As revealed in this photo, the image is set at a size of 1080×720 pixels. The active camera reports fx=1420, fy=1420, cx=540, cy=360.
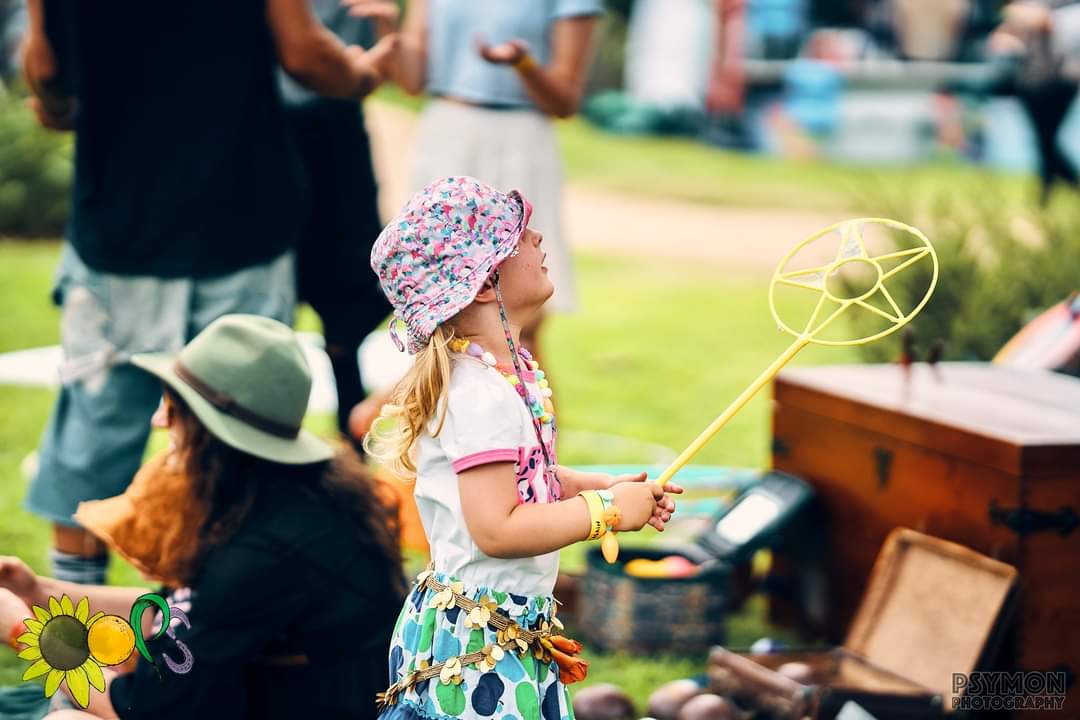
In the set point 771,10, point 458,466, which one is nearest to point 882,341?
point 458,466

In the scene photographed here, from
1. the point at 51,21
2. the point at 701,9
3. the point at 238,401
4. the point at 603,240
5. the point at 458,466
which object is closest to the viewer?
the point at 458,466

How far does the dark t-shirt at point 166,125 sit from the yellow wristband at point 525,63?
1.00 m

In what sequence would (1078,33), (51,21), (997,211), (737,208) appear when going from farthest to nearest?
→ (737,208) → (1078,33) → (997,211) → (51,21)

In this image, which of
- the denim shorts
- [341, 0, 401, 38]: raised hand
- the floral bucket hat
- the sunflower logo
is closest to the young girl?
the floral bucket hat

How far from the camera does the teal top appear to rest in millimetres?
4215

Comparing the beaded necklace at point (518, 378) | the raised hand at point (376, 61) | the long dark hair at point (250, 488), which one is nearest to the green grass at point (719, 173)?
the raised hand at point (376, 61)

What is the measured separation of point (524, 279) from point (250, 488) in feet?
2.68

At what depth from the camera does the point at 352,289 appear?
3777 millimetres

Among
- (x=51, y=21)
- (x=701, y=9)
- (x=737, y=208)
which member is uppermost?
(x=51, y=21)

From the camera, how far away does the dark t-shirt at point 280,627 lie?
247cm

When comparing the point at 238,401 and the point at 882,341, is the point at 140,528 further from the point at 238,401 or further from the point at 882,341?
the point at 882,341

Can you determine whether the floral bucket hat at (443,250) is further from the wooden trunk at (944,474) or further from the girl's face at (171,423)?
the wooden trunk at (944,474)

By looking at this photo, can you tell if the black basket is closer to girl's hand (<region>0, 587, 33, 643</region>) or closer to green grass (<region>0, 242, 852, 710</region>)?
green grass (<region>0, 242, 852, 710</region>)

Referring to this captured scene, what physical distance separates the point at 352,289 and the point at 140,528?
1.27 metres
